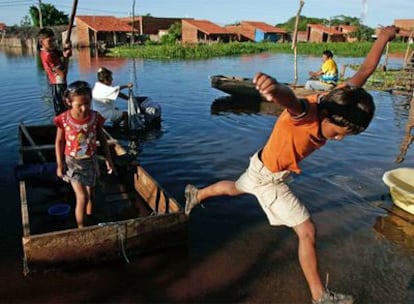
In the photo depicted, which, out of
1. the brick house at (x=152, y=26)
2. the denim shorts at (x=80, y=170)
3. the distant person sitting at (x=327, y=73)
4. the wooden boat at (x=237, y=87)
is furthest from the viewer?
the brick house at (x=152, y=26)

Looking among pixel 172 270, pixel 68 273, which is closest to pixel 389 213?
pixel 172 270

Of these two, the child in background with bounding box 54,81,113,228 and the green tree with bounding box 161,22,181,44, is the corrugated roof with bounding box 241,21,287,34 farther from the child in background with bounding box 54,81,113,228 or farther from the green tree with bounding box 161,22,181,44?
the child in background with bounding box 54,81,113,228

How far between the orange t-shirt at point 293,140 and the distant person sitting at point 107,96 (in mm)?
5593

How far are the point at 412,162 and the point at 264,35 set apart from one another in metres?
60.3

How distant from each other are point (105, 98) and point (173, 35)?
48311 mm

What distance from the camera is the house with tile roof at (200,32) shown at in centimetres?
5322

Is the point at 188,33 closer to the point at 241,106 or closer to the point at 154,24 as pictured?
the point at 154,24

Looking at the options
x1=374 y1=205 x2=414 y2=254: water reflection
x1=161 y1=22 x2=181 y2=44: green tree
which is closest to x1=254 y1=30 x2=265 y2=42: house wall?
x1=161 y1=22 x2=181 y2=44: green tree

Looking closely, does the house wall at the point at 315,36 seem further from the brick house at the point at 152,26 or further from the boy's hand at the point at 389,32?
the boy's hand at the point at 389,32

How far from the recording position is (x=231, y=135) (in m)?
9.19

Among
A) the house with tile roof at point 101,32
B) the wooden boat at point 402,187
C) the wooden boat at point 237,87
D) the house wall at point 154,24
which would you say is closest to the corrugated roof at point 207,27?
the house wall at point 154,24

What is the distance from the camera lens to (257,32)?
2486 inches

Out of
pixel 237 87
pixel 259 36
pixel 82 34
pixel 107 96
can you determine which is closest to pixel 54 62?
pixel 107 96

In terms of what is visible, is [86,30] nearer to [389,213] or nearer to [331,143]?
[331,143]
